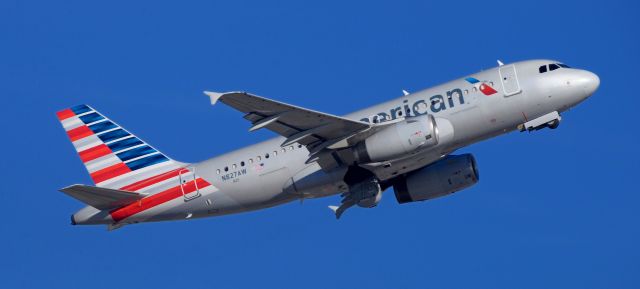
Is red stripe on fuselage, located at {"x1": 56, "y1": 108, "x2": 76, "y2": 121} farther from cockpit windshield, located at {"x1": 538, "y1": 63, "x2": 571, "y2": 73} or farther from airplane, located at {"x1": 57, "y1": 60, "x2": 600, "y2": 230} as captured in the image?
cockpit windshield, located at {"x1": 538, "y1": 63, "x2": 571, "y2": 73}

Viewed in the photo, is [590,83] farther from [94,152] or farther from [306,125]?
[94,152]

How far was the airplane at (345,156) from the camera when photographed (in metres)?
54.5

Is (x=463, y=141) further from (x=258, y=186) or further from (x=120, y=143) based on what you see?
(x=120, y=143)

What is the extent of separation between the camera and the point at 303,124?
179 ft

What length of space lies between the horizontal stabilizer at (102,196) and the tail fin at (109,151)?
78.8 inches

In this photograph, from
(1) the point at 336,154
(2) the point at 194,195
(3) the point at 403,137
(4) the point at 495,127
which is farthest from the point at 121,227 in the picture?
(4) the point at 495,127

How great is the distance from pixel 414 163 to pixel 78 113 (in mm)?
19552

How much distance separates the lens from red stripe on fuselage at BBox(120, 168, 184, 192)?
60500 mm

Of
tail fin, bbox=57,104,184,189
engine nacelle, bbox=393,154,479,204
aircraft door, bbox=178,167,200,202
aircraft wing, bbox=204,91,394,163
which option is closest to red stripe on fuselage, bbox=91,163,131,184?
tail fin, bbox=57,104,184,189

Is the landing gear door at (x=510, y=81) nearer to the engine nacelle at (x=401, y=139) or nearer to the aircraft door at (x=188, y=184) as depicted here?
the engine nacelle at (x=401, y=139)

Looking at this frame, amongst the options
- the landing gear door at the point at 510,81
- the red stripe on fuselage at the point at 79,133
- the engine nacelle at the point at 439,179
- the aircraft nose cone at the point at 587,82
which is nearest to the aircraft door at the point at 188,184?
the red stripe on fuselage at the point at 79,133

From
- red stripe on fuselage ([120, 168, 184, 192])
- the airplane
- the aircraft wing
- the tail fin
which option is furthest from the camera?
the tail fin

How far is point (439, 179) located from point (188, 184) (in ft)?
42.2

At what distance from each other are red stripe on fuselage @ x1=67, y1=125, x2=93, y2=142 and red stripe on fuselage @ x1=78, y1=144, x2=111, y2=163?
997 mm
